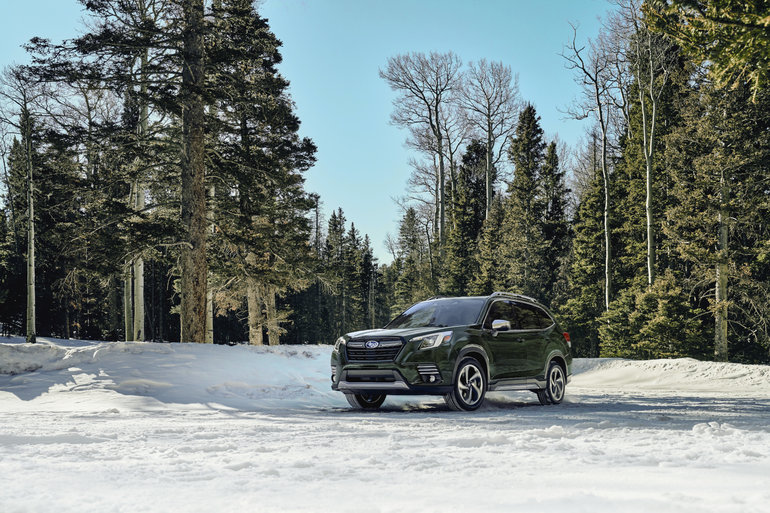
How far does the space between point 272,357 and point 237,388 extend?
2.65 m

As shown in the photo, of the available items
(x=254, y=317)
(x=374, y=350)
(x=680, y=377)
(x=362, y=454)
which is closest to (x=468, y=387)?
(x=374, y=350)

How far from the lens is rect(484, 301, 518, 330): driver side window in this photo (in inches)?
411

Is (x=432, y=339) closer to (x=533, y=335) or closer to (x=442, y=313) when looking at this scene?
→ (x=442, y=313)

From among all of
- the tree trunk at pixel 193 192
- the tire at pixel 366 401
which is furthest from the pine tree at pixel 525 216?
the tire at pixel 366 401

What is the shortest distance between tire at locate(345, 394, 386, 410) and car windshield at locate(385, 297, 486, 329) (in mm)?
1181

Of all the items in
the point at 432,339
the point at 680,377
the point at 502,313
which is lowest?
the point at 680,377

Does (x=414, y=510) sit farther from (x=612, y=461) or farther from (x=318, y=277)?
→ (x=318, y=277)

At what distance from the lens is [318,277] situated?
25312 mm

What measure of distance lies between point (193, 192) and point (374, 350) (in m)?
8.94

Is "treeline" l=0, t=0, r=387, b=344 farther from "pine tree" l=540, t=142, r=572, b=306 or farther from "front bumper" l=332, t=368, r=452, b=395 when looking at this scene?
"pine tree" l=540, t=142, r=572, b=306

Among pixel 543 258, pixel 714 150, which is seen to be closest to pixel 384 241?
pixel 543 258

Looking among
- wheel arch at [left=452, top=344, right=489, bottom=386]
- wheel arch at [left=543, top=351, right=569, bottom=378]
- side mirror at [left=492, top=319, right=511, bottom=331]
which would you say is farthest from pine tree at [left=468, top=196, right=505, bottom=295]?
wheel arch at [left=452, top=344, right=489, bottom=386]

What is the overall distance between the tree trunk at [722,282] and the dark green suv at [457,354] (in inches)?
734

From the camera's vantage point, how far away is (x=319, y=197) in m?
32.3
